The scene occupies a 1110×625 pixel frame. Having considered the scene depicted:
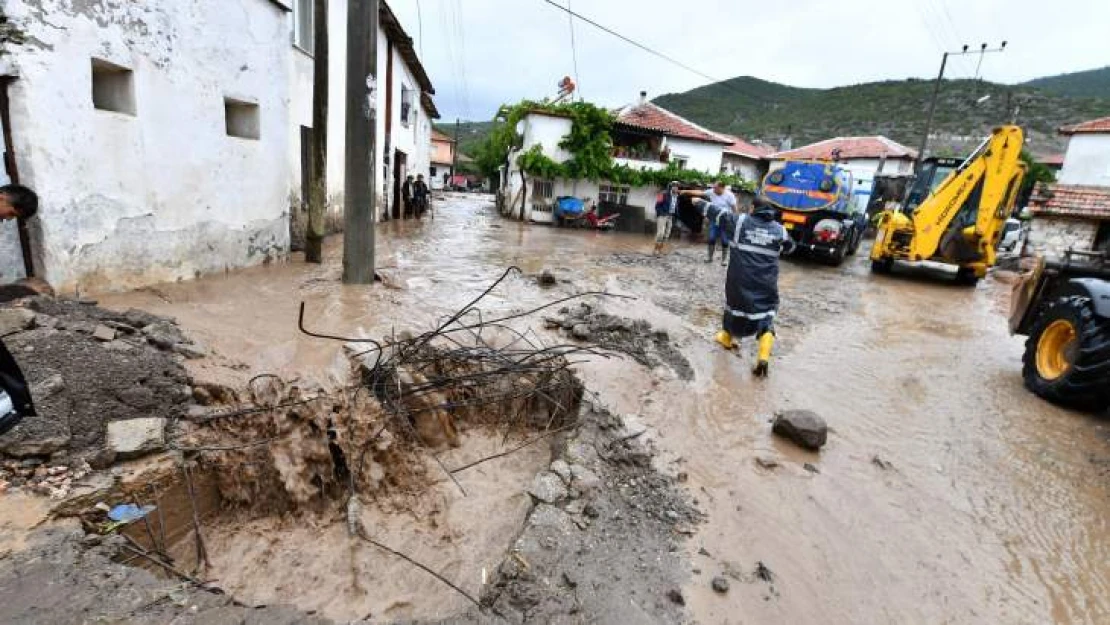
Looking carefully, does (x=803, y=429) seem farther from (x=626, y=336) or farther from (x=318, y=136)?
(x=318, y=136)

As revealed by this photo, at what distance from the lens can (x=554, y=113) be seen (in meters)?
19.6

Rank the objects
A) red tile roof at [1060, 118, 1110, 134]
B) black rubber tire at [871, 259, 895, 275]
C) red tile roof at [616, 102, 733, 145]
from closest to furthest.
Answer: black rubber tire at [871, 259, 895, 275] → red tile roof at [1060, 118, 1110, 134] → red tile roof at [616, 102, 733, 145]

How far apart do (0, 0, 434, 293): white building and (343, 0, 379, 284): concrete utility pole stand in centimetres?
133

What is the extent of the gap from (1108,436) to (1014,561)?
2.80 meters

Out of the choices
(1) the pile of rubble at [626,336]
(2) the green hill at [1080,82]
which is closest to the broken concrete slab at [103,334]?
(1) the pile of rubble at [626,336]

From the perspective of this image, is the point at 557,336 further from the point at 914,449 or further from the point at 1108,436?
the point at 1108,436

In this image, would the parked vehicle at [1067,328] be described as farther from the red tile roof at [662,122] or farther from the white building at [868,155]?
the white building at [868,155]

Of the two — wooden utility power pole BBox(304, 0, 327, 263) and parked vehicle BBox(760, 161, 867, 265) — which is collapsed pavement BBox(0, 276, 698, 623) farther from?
parked vehicle BBox(760, 161, 867, 265)

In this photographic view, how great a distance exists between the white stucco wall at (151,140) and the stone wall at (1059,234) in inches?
803

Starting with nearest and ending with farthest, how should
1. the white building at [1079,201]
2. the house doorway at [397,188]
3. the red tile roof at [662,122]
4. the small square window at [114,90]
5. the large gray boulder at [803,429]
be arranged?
1. the large gray boulder at [803,429]
2. the small square window at [114,90]
3. the white building at [1079,201]
4. the house doorway at [397,188]
5. the red tile roof at [662,122]

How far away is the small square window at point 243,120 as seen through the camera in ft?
21.4

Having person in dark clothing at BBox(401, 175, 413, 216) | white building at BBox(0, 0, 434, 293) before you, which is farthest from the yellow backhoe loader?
person in dark clothing at BBox(401, 175, 413, 216)

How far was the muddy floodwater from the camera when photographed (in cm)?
259

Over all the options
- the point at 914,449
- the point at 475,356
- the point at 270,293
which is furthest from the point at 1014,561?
the point at 270,293
